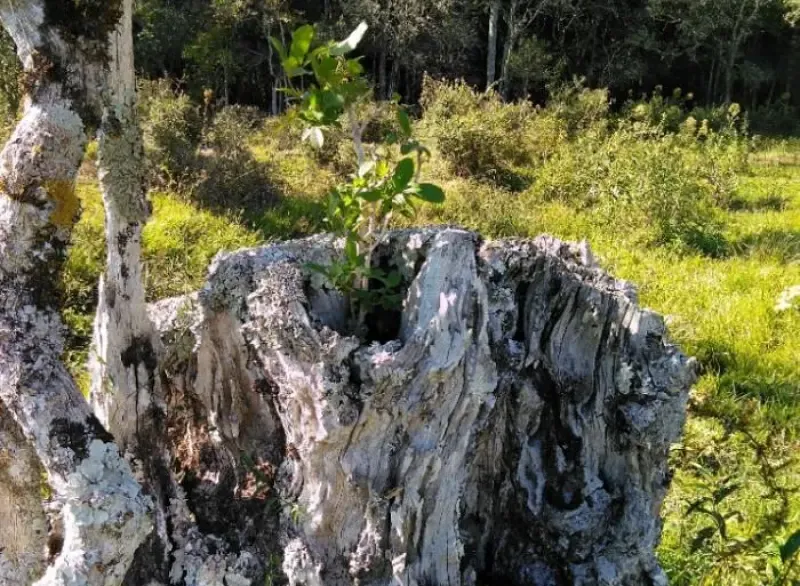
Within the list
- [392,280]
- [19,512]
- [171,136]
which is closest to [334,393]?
[392,280]

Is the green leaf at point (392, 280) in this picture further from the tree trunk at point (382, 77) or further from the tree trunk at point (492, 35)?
the tree trunk at point (492, 35)

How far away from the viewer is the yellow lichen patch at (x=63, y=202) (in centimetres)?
181

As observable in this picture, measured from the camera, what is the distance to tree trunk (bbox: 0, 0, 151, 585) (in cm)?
168

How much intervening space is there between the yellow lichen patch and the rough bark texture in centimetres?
43

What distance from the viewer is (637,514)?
234 centimetres

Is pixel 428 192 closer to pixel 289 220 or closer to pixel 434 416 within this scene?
pixel 434 416

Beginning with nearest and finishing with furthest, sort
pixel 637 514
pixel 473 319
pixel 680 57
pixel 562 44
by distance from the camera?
pixel 473 319 < pixel 637 514 < pixel 562 44 < pixel 680 57

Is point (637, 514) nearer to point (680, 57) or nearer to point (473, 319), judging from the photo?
point (473, 319)

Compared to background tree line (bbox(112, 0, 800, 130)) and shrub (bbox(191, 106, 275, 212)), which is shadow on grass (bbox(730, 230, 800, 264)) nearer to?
shrub (bbox(191, 106, 275, 212))

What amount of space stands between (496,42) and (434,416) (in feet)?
66.7

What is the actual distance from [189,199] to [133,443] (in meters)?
6.44

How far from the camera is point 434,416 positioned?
76.4 inches

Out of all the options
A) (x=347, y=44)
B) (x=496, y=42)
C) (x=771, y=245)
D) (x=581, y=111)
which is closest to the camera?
(x=347, y=44)

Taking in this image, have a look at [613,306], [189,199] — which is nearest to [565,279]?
[613,306]
